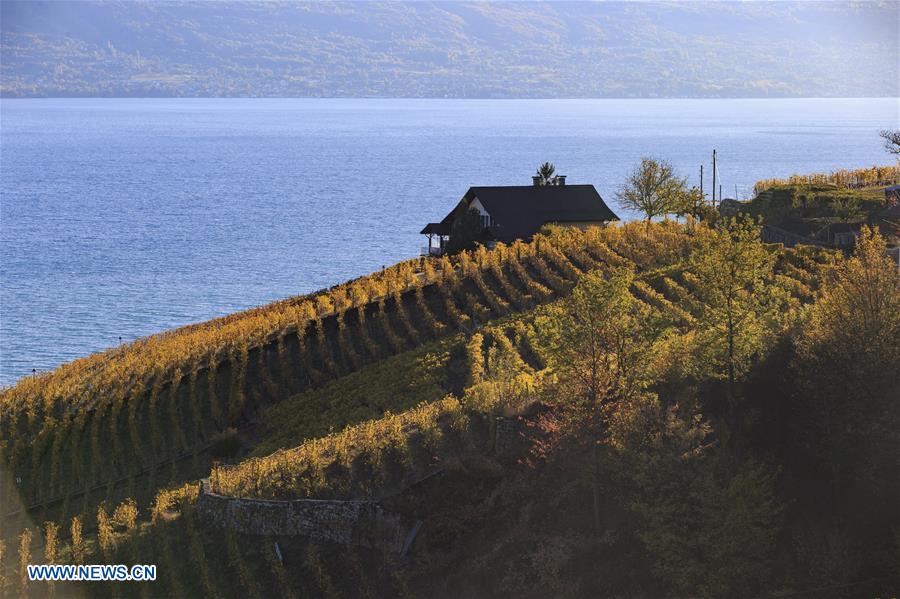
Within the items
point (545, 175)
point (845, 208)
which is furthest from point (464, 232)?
point (845, 208)

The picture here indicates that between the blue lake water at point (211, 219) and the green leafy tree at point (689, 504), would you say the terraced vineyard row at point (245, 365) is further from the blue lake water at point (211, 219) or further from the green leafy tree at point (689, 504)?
the green leafy tree at point (689, 504)

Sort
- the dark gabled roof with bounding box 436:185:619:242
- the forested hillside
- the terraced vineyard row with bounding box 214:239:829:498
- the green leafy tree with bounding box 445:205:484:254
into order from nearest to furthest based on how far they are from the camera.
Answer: the forested hillside, the terraced vineyard row with bounding box 214:239:829:498, the green leafy tree with bounding box 445:205:484:254, the dark gabled roof with bounding box 436:185:619:242

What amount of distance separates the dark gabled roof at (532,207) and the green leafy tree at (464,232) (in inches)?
59.8

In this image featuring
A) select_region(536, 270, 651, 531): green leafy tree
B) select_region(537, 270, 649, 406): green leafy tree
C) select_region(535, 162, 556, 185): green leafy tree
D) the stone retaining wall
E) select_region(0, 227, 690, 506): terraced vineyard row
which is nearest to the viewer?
select_region(536, 270, 651, 531): green leafy tree

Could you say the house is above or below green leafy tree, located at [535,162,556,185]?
below

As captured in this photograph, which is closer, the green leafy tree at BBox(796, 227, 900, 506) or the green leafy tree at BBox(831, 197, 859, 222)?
the green leafy tree at BBox(796, 227, 900, 506)

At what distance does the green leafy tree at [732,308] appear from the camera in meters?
26.9

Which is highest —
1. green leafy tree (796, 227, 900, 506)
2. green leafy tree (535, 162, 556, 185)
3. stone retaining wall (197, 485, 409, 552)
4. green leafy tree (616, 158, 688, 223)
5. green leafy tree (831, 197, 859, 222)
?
green leafy tree (535, 162, 556, 185)

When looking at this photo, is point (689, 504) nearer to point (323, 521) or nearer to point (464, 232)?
point (323, 521)

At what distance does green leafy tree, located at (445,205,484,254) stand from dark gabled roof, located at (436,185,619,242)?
1518mm

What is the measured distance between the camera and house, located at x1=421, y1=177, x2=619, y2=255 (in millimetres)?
62250

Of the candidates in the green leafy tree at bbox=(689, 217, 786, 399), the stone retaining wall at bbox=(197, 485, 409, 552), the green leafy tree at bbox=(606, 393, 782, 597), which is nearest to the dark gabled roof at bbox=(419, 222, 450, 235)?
the green leafy tree at bbox=(689, 217, 786, 399)

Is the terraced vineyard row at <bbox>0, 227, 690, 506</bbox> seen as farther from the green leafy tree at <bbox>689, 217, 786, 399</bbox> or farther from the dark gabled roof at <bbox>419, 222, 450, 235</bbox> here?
the green leafy tree at <bbox>689, 217, 786, 399</bbox>

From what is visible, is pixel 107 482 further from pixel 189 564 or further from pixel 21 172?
pixel 21 172
